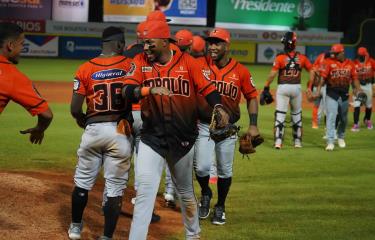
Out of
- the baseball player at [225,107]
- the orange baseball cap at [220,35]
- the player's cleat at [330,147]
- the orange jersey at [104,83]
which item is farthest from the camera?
the player's cleat at [330,147]

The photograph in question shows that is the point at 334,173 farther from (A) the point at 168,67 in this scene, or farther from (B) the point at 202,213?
(A) the point at 168,67

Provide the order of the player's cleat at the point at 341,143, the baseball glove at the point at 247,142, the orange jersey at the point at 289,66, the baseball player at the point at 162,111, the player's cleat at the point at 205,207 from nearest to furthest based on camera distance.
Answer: the baseball player at the point at 162,111
the baseball glove at the point at 247,142
the player's cleat at the point at 205,207
the orange jersey at the point at 289,66
the player's cleat at the point at 341,143

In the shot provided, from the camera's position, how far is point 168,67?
20.8 feet

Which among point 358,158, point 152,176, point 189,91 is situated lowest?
point 358,158

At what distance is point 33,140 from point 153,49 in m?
1.41

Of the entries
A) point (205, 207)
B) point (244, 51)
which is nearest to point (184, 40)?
point (205, 207)

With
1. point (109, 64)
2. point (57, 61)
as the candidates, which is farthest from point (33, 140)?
point (57, 61)

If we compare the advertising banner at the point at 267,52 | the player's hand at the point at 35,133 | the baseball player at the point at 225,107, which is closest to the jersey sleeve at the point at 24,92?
the player's hand at the point at 35,133

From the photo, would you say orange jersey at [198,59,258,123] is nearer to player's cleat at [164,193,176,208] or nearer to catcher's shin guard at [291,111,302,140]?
player's cleat at [164,193,176,208]

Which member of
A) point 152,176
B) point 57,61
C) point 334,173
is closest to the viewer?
point 152,176

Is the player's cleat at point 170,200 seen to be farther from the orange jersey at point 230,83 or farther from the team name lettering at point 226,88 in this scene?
the team name lettering at point 226,88

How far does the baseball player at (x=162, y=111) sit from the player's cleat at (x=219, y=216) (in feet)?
6.74

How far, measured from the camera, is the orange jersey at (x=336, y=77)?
14.2m

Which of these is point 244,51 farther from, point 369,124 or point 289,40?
point 289,40
